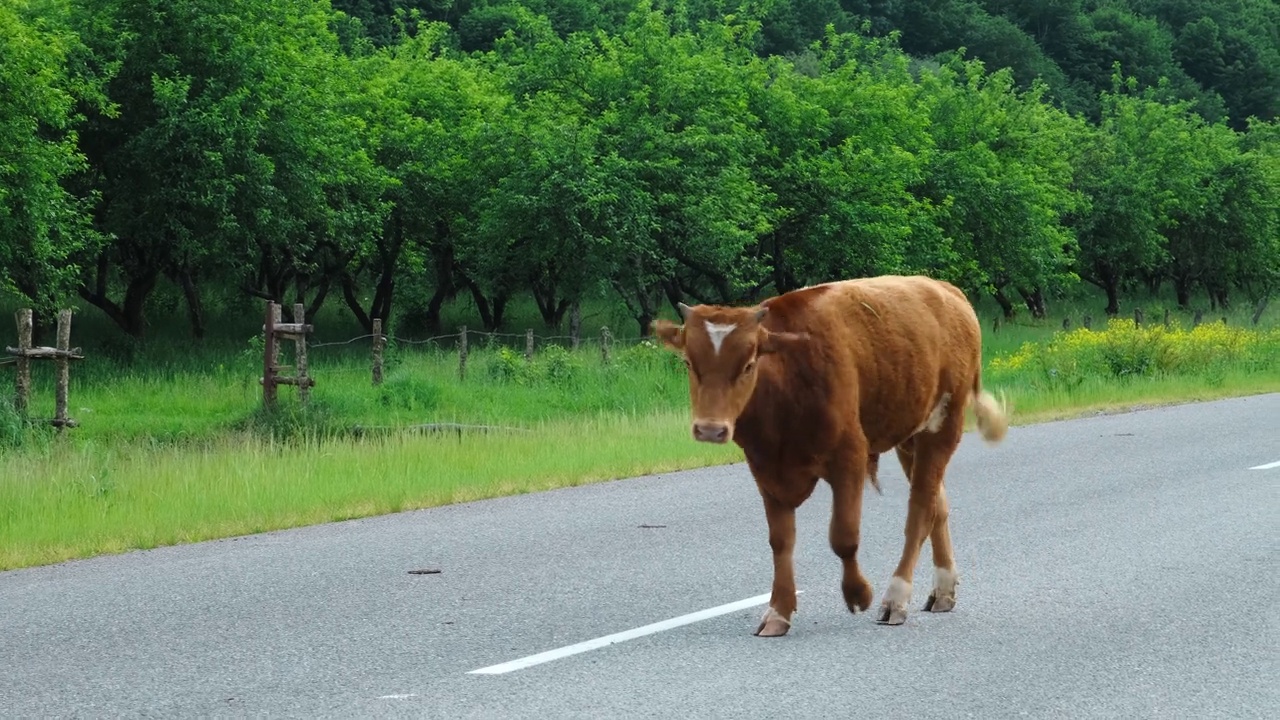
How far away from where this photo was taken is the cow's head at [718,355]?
5.82 metres

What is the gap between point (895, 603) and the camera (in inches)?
274

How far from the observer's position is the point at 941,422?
7348 mm

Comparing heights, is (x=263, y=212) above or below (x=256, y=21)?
below

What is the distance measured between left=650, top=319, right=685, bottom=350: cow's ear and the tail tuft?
7.77 feet

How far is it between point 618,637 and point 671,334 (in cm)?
147

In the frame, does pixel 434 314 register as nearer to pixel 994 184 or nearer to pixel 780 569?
pixel 994 184

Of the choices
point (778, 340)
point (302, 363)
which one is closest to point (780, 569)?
point (778, 340)

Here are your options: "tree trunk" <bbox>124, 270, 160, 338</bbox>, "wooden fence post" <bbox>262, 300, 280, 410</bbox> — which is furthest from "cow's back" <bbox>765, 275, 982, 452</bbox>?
"tree trunk" <bbox>124, 270, 160, 338</bbox>

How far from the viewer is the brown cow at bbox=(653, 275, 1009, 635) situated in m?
5.93

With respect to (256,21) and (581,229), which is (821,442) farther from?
(256,21)

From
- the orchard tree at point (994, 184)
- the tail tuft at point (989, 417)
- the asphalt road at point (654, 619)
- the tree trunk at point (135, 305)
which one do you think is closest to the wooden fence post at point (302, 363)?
the asphalt road at point (654, 619)

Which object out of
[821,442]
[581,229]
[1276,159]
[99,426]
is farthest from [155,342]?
[1276,159]

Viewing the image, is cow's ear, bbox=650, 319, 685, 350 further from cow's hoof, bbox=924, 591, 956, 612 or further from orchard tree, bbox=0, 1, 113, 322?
orchard tree, bbox=0, 1, 113, 322

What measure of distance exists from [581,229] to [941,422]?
83.6 feet
